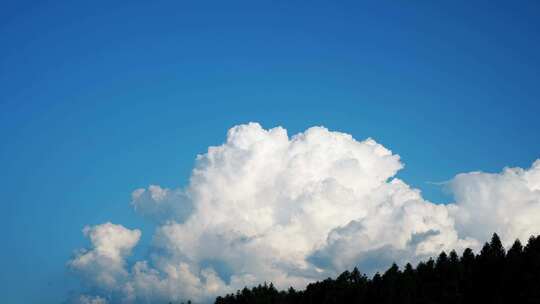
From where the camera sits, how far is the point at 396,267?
556 feet

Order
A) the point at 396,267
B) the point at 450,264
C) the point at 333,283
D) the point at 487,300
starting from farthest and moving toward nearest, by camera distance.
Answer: the point at 333,283 < the point at 396,267 < the point at 450,264 < the point at 487,300

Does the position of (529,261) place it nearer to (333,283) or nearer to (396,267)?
(396,267)

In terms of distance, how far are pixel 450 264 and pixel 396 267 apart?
87.2ft

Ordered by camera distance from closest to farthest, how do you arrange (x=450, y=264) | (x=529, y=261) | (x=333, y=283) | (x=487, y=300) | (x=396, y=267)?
1. (x=529, y=261)
2. (x=487, y=300)
3. (x=450, y=264)
4. (x=396, y=267)
5. (x=333, y=283)

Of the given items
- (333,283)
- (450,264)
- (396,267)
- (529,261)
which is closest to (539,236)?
(529,261)

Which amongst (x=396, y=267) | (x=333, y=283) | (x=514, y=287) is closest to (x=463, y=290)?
(x=514, y=287)

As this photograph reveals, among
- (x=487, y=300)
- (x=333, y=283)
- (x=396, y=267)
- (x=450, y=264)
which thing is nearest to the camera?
(x=487, y=300)

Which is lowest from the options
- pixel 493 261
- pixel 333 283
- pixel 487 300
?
pixel 487 300

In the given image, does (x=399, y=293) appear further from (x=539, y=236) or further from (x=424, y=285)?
(x=539, y=236)

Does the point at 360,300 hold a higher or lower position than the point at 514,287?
higher

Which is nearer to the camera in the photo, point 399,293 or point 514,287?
point 514,287

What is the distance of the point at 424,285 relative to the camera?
14625 centimetres

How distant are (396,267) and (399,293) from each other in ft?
65.7

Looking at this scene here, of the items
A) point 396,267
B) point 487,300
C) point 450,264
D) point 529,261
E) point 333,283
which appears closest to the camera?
point 529,261
